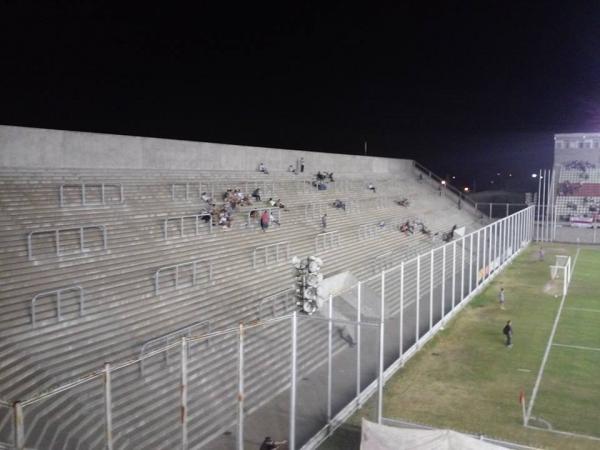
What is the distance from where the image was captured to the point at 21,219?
1622cm

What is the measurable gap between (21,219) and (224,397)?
26.1ft

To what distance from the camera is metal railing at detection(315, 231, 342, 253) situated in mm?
25969

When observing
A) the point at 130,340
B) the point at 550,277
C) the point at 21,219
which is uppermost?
the point at 21,219

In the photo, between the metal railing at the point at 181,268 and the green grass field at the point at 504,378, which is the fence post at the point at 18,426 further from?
the metal railing at the point at 181,268

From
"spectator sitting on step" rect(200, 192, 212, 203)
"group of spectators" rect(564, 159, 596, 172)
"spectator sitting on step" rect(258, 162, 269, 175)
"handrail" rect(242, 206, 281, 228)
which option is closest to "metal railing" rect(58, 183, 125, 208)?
"spectator sitting on step" rect(200, 192, 212, 203)

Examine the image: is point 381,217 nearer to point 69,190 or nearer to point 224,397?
point 69,190

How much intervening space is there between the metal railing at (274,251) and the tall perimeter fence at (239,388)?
3.23 m

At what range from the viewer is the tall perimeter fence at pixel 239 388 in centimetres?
1020

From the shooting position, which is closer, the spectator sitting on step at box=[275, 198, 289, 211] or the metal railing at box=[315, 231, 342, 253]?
the metal railing at box=[315, 231, 342, 253]

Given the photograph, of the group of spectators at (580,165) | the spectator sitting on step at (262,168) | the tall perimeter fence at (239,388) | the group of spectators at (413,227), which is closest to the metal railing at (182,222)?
the tall perimeter fence at (239,388)

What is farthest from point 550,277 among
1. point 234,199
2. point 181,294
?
point 181,294

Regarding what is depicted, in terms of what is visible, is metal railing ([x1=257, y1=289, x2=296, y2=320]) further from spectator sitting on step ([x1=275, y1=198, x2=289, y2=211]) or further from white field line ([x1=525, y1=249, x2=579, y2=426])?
spectator sitting on step ([x1=275, y1=198, x2=289, y2=211])

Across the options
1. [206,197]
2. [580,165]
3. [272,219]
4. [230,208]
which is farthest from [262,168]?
[580,165]

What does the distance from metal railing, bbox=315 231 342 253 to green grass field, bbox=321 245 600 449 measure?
6.47 metres
